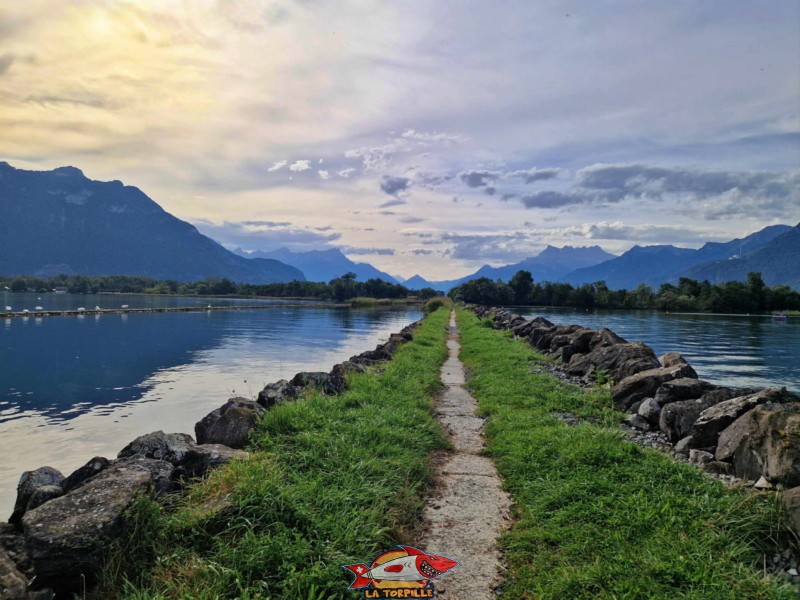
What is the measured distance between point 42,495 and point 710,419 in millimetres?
9995

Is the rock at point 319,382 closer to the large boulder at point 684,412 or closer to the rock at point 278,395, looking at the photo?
the rock at point 278,395

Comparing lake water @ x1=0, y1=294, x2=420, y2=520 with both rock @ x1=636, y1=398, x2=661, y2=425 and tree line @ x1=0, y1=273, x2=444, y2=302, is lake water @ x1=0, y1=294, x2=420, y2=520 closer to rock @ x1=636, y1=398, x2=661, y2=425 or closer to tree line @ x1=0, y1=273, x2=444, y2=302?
rock @ x1=636, y1=398, x2=661, y2=425

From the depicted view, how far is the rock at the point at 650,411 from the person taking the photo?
10.5 metres

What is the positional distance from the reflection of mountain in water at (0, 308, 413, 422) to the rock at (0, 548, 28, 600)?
598 inches

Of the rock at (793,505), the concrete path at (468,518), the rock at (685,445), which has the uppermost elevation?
the rock at (793,505)

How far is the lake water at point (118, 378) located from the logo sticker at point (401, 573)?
8.19 m

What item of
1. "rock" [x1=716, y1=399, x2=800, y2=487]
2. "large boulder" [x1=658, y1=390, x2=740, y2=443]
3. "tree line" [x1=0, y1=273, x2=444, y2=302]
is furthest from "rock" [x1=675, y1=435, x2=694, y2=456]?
"tree line" [x1=0, y1=273, x2=444, y2=302]

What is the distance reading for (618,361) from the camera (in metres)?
15.3

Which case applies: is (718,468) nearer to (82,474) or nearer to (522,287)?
(82,474)

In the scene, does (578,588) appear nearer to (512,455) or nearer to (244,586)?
(244,586)

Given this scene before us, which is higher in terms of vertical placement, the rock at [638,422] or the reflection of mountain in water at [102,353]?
the rock at [638,422]

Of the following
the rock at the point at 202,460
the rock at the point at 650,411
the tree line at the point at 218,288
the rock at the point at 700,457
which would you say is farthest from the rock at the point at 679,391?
the tree line at the point at 218,288

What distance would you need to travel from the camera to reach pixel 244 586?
14.6ft

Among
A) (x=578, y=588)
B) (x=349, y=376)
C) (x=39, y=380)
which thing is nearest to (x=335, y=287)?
(x=39, y=380)
